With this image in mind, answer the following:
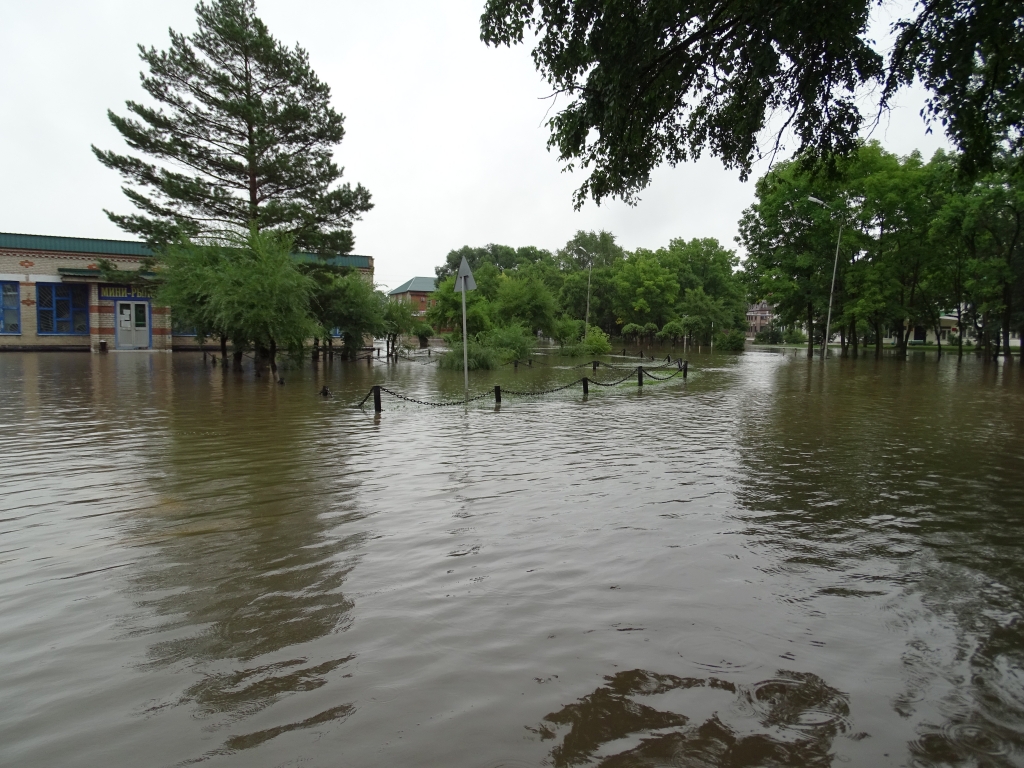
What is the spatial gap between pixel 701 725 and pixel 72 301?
5041 cm

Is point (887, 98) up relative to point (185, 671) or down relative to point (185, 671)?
up

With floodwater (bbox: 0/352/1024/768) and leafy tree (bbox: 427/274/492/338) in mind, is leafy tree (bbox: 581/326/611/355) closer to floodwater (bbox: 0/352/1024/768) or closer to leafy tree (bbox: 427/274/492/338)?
leafy tree (bbox: 427/274/492/338)

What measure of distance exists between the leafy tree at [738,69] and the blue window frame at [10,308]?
4505 centimetres

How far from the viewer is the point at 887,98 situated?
8.65 m

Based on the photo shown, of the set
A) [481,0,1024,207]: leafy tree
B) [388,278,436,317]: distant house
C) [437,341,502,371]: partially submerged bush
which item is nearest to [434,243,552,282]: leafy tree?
[388,278,436,317]: distant house

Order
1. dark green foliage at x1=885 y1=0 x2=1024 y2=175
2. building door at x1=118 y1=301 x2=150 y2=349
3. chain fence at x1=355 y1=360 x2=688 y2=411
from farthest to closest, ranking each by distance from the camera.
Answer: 1. building door at x1=118 y1=301 x2=150 y2=349
2. chain fence at x1=355 y1=360 x2=688 y2=411
3. dark green foliage at x1=885 y1=0 x2=1024 y2=175

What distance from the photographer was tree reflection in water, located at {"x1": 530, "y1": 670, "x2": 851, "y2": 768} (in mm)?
2812

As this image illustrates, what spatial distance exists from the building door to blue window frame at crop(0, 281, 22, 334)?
229 inches

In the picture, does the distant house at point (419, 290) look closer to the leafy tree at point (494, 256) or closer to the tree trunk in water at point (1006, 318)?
the leafy tree at point (494, 256)

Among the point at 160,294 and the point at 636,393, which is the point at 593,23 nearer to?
the point at 636,393

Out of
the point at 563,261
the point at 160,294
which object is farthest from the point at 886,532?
the point at 563,261

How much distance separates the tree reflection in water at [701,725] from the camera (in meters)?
2.81

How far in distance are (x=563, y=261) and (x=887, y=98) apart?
81.8 metres

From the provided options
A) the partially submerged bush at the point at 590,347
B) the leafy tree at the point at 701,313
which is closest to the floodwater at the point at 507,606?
the partially submerged bush at the point at 590,347
